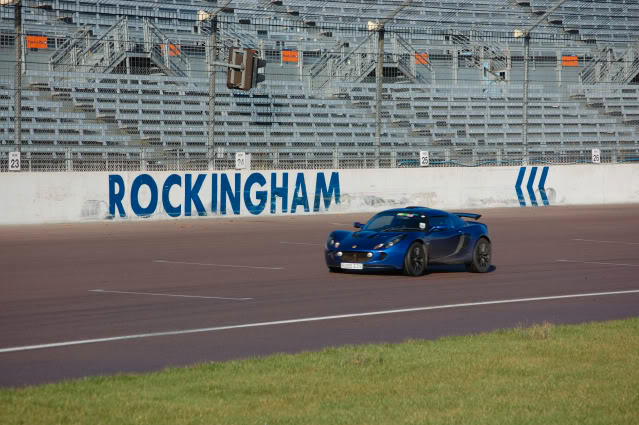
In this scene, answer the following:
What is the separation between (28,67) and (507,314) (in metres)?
26.1

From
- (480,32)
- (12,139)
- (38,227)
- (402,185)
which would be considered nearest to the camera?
(38,227)

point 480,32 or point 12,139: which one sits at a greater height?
point 480,32

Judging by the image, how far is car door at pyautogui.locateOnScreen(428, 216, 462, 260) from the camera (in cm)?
1688

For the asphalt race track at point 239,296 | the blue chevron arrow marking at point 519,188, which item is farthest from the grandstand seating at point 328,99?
the asphalt race track at point 239,296

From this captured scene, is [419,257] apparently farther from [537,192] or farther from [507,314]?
[537,192]

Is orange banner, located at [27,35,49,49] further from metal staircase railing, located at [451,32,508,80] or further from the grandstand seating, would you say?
metal staircase railing, located at [451,32,508,80]

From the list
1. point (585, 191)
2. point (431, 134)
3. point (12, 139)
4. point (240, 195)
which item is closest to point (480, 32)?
Result: point (431, 134)

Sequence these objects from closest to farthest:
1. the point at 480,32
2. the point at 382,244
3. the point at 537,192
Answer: the point at 382,244 → the point at 537,192 → the point at 480,32

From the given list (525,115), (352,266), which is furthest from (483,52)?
(352,266)

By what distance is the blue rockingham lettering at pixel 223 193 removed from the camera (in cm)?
2881

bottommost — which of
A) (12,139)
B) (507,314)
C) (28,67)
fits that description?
(507,314)

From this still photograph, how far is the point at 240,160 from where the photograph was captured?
30547 mm

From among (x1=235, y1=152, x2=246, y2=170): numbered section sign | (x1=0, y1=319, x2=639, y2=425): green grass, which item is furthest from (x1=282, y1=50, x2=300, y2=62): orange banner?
(x1=0, y1=319, x2=639, y2=425): green grass

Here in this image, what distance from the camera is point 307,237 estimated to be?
24.0 m
